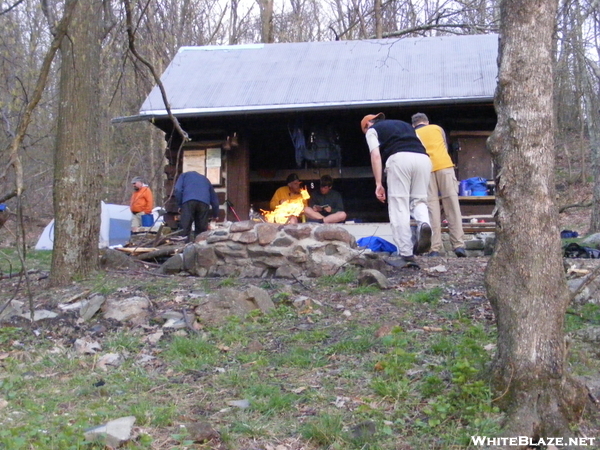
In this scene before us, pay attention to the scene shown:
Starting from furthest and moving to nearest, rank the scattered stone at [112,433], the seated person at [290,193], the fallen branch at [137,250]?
the seated person at [290,193]
the fallen branch at [137,250]
the scattered stone at [112,433]

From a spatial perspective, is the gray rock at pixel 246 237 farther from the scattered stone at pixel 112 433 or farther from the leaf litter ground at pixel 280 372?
the scattered stone at pixel 112 433

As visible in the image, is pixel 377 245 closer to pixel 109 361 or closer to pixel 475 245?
pixel 475 245

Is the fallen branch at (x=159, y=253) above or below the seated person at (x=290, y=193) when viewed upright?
below

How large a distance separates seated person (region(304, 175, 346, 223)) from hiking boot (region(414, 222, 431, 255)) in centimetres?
264

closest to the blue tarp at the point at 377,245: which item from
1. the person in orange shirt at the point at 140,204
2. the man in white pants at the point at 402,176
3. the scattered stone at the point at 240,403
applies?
the man in white pants at the point at 402,176

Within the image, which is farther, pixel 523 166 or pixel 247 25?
pixel 247 25

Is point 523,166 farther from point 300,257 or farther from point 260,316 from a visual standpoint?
point 300,257

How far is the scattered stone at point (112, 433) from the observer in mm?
3414

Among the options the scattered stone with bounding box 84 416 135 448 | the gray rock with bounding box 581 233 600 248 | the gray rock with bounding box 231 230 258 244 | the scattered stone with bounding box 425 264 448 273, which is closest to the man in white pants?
the scattered stone with bounding box 425 264 448 273

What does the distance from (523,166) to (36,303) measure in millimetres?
4782

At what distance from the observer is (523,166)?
11.6 ft

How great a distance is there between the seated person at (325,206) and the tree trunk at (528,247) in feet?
22.3

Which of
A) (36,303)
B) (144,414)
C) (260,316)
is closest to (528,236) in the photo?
(144,414)

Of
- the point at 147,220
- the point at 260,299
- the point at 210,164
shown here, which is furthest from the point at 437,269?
the point at 147,220
